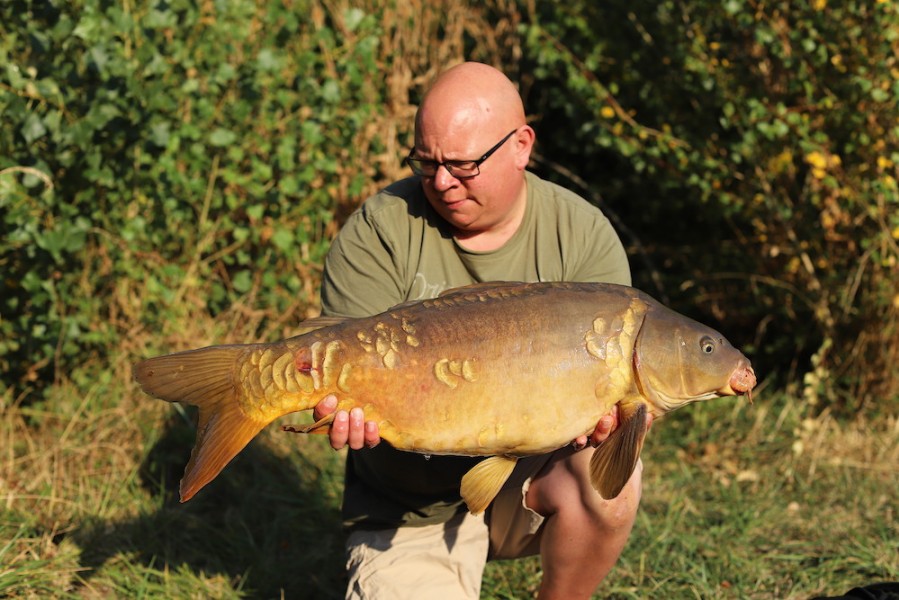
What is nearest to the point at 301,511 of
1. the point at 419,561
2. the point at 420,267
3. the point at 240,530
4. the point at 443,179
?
the point at 240,530

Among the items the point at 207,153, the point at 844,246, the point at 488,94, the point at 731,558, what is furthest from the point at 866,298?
the point at 207,153

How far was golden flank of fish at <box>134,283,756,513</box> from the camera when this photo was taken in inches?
90.1

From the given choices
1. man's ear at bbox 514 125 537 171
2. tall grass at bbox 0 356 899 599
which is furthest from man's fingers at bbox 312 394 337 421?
tall grass at bbox 0 356 899 599

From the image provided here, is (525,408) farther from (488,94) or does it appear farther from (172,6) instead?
(172,6)

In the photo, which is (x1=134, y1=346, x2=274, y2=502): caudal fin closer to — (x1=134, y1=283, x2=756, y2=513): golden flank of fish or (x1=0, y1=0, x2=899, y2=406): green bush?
(x1=134, y1=283, x2=756, y2=513): golden flank of fish

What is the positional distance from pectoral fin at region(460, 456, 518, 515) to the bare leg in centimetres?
32

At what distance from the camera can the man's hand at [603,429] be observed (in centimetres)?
234

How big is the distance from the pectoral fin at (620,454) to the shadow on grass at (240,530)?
3.72ft

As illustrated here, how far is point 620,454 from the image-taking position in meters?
2.32

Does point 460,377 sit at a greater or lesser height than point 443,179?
lesser

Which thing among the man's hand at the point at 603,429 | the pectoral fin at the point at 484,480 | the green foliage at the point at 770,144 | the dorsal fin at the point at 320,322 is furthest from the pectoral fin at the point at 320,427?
the green foliage at the point at 770,144

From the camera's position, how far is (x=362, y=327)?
7.65 feet

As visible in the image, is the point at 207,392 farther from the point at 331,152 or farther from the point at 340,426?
the point at 331,152

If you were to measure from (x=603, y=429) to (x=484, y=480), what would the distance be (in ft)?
0.94
